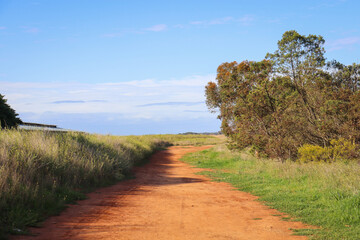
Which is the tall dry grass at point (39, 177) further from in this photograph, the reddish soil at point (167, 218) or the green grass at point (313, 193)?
the green grass at point (313, 193)

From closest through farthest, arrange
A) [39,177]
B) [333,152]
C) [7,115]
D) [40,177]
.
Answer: [39,177] < [40,177] < [333,152] < [7,115]

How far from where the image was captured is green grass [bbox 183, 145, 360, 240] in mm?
6879

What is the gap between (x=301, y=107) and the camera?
16.8 m

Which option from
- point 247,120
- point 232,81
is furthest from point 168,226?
point 232,81

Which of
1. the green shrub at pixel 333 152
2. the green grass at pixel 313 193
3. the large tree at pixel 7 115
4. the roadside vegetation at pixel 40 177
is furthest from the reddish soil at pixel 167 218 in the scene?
the large tree at pixel 7 115

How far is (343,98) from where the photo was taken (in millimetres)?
15156

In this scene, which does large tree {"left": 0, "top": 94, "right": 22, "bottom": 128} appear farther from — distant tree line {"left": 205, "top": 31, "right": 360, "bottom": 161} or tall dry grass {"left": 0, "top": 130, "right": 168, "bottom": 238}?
distant tree line {"left": 205, "top": 31, "right": 360, "bottom": 161}

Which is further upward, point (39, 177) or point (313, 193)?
point (39, 177)

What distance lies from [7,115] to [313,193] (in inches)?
685

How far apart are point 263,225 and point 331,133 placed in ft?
33.7

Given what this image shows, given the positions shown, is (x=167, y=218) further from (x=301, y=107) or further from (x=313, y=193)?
(x=301, y=107)

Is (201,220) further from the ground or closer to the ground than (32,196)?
closer to the ground

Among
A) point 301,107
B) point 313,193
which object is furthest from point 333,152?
point 313,193

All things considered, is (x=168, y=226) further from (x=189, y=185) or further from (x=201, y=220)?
(x=189, y=185)
